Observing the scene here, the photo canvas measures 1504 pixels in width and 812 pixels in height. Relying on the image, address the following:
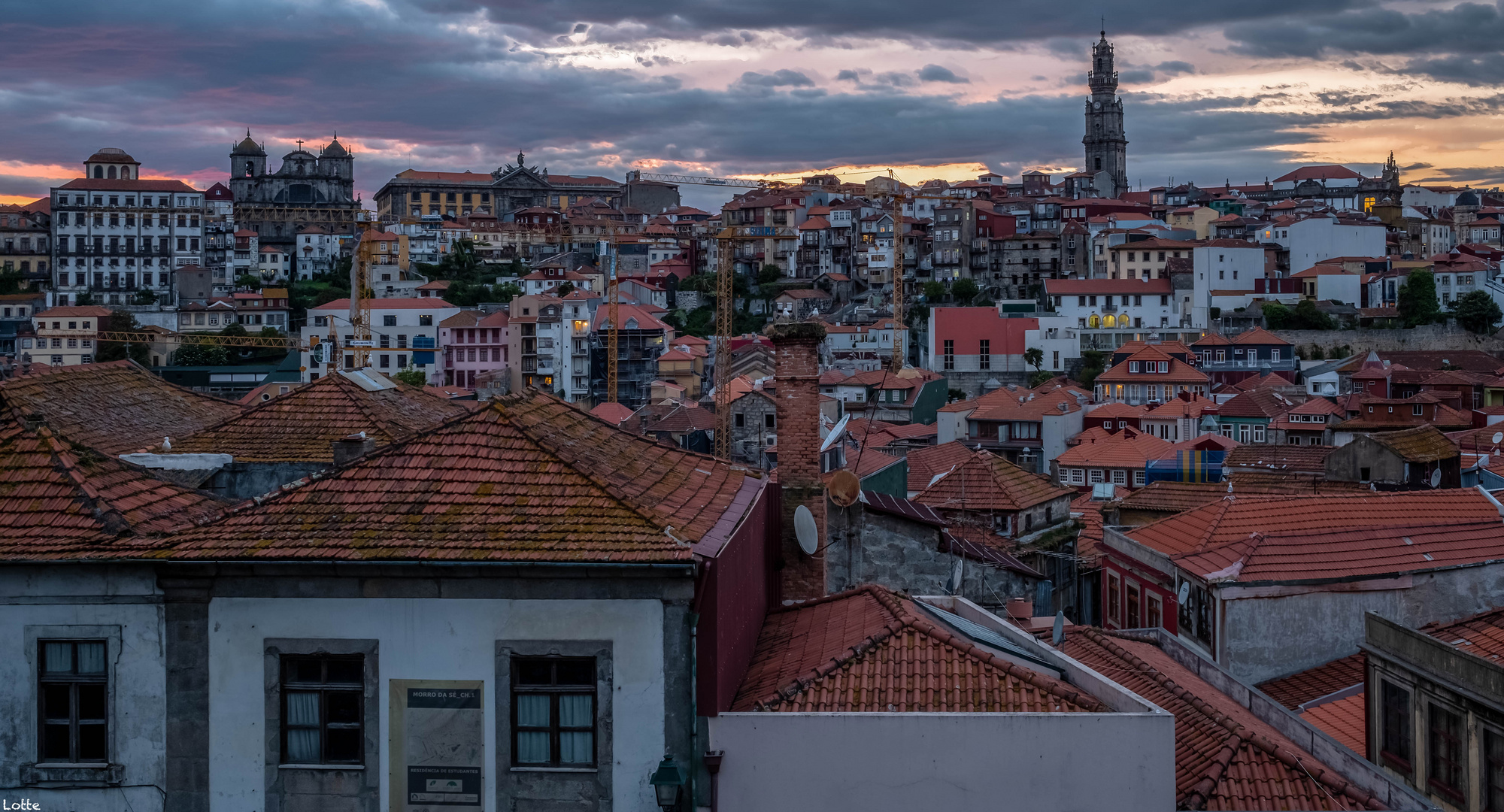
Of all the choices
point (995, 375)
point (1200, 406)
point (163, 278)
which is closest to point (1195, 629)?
point (1200, 406)

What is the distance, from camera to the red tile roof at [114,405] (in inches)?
621

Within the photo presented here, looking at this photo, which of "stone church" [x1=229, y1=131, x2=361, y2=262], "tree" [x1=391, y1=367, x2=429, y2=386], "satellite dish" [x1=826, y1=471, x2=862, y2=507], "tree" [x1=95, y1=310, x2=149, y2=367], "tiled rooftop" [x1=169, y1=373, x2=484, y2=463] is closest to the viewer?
"satellite dish" [x1=826, y1=471, x2=862, y2=507]

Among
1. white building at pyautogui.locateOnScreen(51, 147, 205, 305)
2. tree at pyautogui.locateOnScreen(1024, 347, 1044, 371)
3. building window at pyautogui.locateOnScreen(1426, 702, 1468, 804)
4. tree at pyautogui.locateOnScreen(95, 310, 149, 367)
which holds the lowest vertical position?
building window at pyautogui.locateOnScreen(1426, 702, 1468, 804)

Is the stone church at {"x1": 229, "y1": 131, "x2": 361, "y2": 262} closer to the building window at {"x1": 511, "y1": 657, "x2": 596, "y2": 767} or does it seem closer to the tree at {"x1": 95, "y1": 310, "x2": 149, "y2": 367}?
the tree at {"x1": 95, "y1": 310, "x2": 149, "y2": 367}

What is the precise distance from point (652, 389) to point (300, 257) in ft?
217

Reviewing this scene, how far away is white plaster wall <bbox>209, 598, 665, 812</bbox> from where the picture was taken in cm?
930

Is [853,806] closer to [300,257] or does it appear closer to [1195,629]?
[1195,629]

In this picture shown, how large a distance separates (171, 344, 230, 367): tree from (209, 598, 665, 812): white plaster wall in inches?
3979

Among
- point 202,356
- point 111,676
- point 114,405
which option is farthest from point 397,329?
point 111,676

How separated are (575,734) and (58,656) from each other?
352 centimetres

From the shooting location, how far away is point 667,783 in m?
8.94

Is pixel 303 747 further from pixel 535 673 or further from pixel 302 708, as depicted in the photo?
pixel 535 673

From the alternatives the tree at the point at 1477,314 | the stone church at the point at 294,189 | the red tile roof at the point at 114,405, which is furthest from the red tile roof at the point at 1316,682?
the stone church at the point at 294,189

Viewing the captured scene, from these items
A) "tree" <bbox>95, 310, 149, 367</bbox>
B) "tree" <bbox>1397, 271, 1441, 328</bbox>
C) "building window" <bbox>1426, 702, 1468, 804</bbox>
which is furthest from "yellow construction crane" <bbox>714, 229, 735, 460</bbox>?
"tree" <bbox>1397, 271, 1441, 328</bbox>
